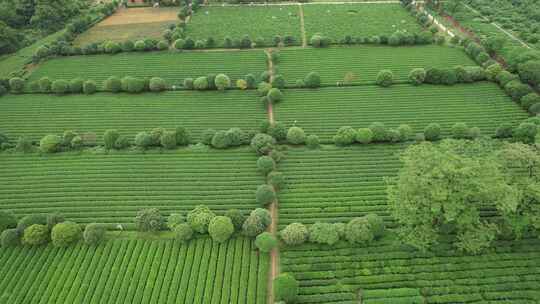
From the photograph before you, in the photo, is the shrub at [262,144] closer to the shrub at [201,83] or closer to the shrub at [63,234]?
the shrub at [201,83]

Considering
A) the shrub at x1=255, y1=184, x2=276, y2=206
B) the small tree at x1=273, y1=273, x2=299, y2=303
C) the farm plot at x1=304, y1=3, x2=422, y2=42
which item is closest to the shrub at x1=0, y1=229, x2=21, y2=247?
the shrub at x1=255, y1=184, x2=276, y2=206

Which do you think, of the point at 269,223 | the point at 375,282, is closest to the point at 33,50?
the point at 269,223

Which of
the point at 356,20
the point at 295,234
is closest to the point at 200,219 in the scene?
the point at 295,234

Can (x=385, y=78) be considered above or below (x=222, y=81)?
below

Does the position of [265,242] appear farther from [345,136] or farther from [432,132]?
[432,132]

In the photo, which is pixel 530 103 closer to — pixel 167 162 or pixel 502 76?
pixel 502 76

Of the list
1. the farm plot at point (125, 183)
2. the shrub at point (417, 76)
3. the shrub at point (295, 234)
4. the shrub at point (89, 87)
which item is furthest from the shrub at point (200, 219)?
the shrub at point (417, 76)
